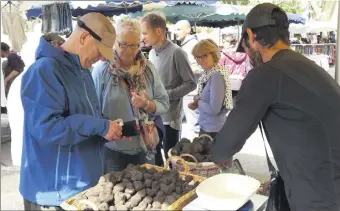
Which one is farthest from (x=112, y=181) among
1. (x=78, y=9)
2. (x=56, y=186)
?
(x=78, y=9)

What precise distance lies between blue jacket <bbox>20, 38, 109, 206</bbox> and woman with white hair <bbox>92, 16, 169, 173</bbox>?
0.42 m

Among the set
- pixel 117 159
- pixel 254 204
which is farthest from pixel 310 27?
pixel 254 204

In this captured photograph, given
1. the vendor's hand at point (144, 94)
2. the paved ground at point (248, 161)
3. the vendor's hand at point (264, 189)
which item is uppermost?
the vendor's hand at point (144, 94)

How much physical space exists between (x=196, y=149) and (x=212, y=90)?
0.94 meters

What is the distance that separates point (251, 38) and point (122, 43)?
2.71 ft

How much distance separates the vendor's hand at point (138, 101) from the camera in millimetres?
1981

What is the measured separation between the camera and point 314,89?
134 centimetres

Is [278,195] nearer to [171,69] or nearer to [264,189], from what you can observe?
[264,189]

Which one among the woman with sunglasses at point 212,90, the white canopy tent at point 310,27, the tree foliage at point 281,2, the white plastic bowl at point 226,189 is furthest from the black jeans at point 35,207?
the white canopy tent at point 310,27

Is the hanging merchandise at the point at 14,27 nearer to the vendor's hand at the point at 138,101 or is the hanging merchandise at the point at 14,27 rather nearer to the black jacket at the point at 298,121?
the vendor's hand at the point at 138,101

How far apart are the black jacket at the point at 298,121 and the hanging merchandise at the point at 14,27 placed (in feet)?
12.7

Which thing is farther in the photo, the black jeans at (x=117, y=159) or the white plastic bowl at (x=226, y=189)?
the black jeans at (x=117, y=159)

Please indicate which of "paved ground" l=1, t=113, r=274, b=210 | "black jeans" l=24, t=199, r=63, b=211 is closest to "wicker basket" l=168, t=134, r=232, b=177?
"black jeans" l=24, t=199, r=63, b=211

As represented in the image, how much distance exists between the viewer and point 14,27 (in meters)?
4.69
